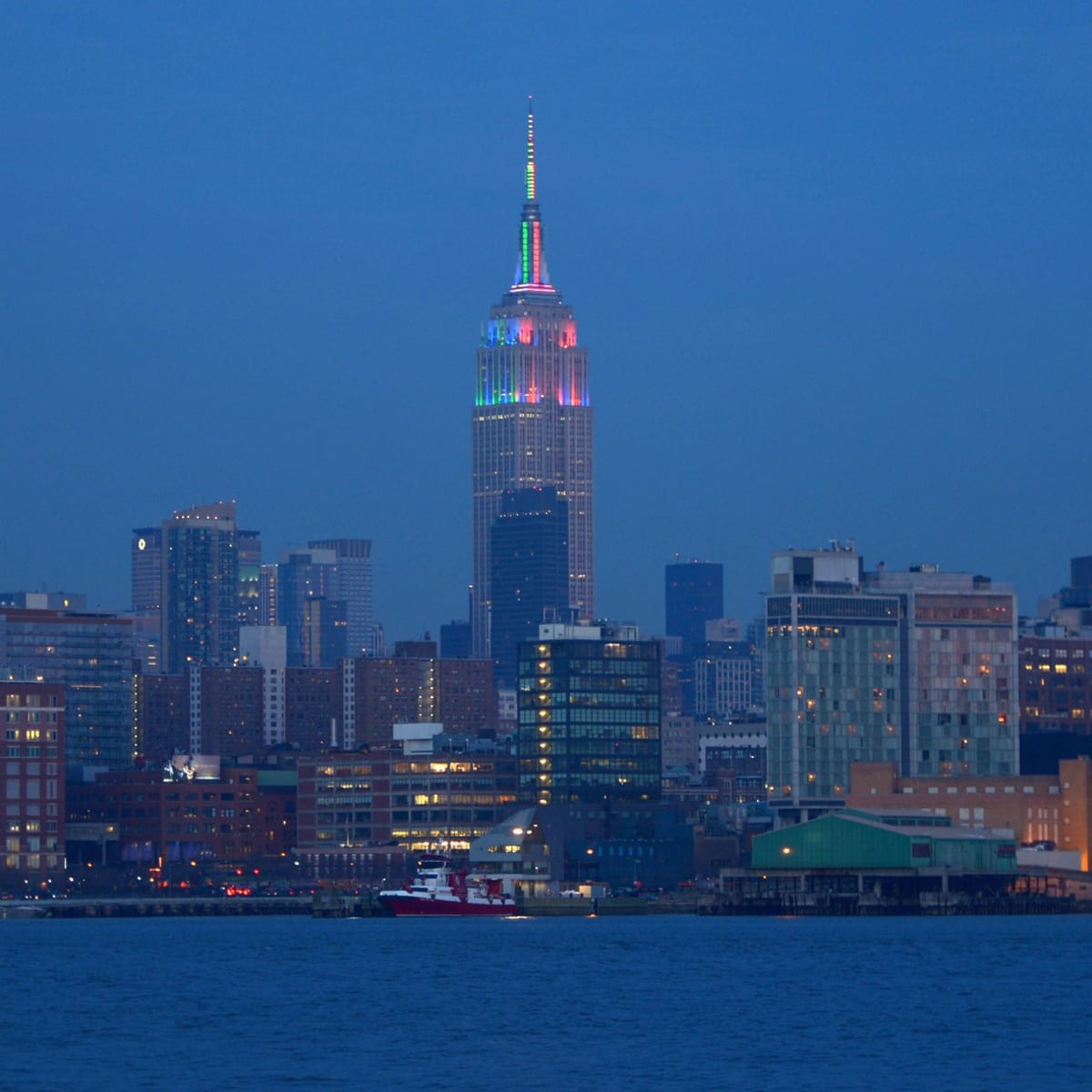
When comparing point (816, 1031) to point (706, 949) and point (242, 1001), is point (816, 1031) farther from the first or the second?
point (706, 949)

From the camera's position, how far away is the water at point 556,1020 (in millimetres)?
114625

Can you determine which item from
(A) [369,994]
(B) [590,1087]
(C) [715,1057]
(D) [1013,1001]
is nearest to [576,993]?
(A) [369,994]

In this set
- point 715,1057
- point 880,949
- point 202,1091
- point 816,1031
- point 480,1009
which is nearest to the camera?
point 202,1091

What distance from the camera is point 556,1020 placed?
13562cm

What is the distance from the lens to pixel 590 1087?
11019 centimetres

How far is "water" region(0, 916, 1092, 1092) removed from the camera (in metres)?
115

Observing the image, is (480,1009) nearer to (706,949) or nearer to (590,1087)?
(590,1087)

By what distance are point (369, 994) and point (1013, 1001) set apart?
102 feet

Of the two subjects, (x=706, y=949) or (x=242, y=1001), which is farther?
(x=706, y=949)

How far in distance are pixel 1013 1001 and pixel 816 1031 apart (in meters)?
16.6

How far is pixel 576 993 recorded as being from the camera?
151000 mm

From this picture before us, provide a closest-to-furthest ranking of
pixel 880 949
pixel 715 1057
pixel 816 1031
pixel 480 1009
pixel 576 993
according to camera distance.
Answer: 1. pixel 715 1057
2. pixel 816 1031
3. pixel 480 1009
4. pixel 576 993
5. pixel 880 949

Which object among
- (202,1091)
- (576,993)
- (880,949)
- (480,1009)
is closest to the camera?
(202,1091)

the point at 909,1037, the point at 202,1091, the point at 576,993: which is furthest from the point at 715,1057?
the point at 576,993
